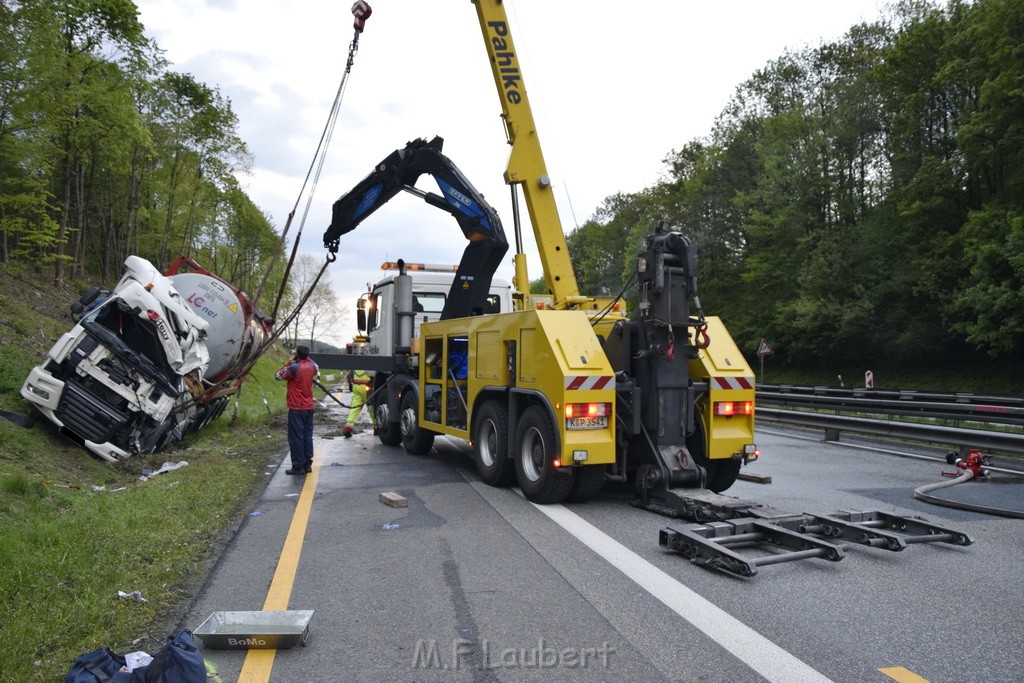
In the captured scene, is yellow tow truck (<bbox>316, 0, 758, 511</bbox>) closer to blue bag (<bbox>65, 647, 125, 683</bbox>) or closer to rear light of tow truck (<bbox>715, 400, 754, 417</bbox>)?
rear light of tow truck (<bbox>715, 400, 754, 417</bbox>)

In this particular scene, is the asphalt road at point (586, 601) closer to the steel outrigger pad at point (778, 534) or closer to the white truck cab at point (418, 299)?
the steel outrigger pad at point (778, 534)

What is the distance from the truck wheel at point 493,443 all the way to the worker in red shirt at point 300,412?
2334 millimetres

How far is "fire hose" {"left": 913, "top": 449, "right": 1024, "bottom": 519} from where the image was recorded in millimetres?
7172

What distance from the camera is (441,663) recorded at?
12.1 ft

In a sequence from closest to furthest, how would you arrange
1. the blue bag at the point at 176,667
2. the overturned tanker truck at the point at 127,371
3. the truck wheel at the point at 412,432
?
the blue bag at the point at 176,667 → the overturned tanker truck at the point at 127,371 → the truck wheel at the point at 412,432

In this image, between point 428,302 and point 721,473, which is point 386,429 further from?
point 721,473

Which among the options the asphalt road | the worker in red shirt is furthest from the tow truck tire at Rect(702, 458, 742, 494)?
the worker in red shirt

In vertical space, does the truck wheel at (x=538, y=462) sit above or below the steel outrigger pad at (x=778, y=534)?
above

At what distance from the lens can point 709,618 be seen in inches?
168

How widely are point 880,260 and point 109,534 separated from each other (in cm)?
3606

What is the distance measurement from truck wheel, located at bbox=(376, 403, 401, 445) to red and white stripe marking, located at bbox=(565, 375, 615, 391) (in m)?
6.31

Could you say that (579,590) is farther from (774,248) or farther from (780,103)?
(780,103)

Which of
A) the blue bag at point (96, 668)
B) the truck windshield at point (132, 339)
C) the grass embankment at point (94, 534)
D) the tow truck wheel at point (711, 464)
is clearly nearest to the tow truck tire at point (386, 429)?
the grass embankment at point (94, 534)

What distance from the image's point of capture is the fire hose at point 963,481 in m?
7.17
